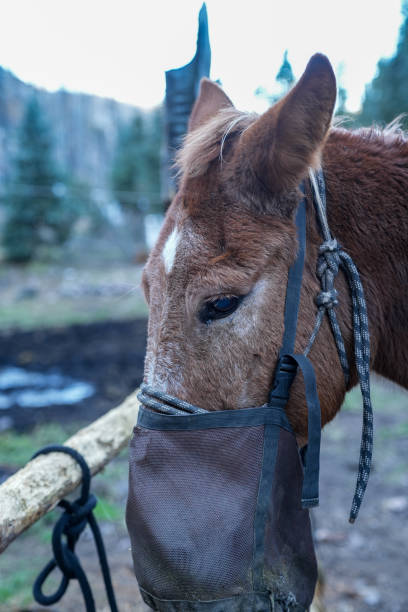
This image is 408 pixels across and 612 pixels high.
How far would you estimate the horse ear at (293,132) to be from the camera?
51.6 inches

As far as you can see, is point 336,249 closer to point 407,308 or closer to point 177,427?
point 407,308

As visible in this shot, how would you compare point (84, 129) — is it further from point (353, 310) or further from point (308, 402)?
point (308, 402)

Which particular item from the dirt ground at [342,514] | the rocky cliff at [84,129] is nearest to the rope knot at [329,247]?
the dirt ground at [342,514]

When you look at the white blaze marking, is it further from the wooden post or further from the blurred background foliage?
the blurred background foliage

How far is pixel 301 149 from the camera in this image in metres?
1.42

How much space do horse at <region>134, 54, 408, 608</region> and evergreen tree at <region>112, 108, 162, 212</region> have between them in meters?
25.1

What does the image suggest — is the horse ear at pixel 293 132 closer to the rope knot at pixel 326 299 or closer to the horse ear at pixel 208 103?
the rope knot at pixel 326 299

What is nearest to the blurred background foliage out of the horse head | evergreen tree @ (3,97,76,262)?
evergreen tree @ (3,97,76,262)

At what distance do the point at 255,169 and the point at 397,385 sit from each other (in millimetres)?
1073

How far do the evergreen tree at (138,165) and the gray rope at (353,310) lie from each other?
2519cm

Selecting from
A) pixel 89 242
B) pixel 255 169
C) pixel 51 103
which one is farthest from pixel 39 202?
pixel 51 103

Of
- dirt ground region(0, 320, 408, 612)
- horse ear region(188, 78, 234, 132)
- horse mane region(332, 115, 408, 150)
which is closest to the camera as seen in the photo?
horse mane region(332, 115, 408, 150)

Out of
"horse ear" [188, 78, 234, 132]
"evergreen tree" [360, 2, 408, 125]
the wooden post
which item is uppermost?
"evergreen tree" [360, 2, 408, 125]

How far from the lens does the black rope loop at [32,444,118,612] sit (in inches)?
65.6
